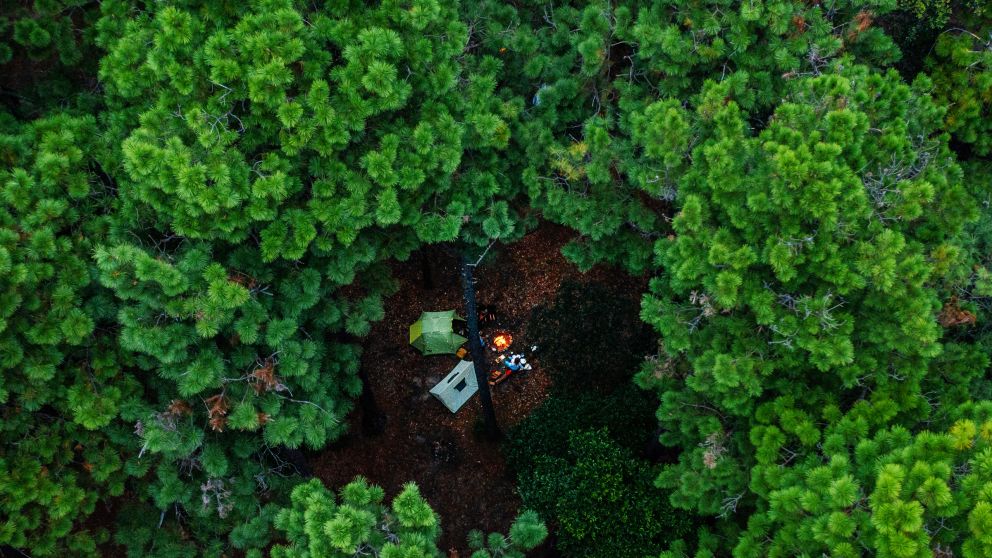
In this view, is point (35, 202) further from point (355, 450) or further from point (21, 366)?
point (355, 450)

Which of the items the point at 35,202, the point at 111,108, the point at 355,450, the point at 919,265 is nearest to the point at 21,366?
the point at 35,202

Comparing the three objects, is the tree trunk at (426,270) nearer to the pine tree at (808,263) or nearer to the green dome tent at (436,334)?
the green dome tent at (436,334)

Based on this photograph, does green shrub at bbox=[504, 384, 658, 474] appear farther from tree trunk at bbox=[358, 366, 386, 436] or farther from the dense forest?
tree trunk at bbox=[358, 366, 386, 436]

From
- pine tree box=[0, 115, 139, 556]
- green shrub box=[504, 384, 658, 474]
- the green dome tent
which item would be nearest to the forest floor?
the green dome tent

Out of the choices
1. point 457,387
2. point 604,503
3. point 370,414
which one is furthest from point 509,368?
point 604,503

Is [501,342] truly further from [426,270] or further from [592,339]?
[592,339]

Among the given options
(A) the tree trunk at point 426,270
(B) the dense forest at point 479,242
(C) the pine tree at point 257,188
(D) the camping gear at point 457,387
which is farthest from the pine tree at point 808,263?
(A) the tree trunk at point 426,270
